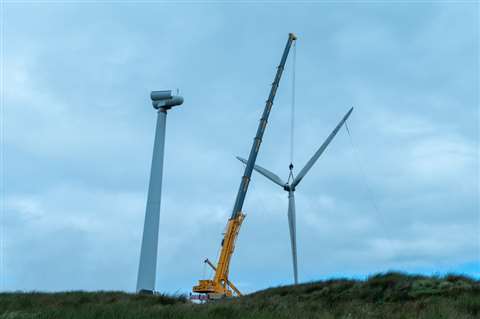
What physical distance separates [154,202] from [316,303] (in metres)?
22.8

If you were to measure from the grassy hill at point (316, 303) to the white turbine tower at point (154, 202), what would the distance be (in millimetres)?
9495

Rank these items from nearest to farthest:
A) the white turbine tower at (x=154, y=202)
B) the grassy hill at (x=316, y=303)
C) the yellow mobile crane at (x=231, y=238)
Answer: the grassy hill at (x=316, y=303) → the white turbine tower at (x=154, y=202) → the yellow mobile crane at (x=231, y=238)

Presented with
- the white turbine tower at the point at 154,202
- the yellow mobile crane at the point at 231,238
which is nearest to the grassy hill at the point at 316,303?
the white turbine tower at the point at 154,202

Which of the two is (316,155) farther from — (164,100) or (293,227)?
(164,100)

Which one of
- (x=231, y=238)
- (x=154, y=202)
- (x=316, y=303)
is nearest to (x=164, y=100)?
(x=154, y=202)

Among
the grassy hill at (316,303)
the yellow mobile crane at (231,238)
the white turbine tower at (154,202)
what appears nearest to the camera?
the grassy hill at (316,303)

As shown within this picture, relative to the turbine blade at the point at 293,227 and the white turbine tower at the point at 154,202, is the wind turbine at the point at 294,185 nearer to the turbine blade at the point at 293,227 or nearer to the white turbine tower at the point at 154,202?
the turbine blade at the point at 293,227

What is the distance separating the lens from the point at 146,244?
143 feet

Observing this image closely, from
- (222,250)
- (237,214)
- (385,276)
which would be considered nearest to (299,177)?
(237,214)

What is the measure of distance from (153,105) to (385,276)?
28193mm

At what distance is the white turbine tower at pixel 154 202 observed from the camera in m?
42.8

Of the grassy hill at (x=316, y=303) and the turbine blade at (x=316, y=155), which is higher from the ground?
the turbine blade at (x=316, y=155)

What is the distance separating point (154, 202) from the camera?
44719 mm

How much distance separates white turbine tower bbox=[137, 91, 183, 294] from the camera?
42781 mm
